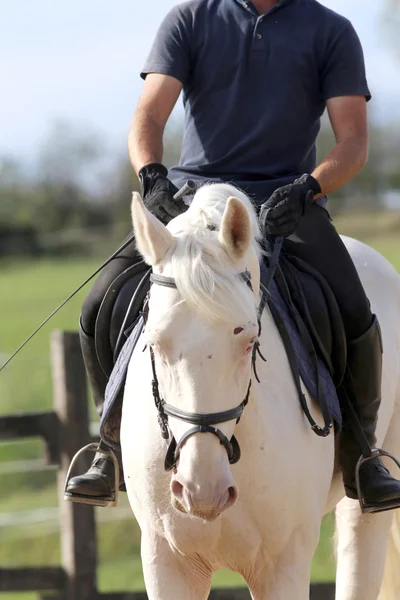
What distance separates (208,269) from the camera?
3496 mm

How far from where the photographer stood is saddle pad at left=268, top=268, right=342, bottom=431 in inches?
170

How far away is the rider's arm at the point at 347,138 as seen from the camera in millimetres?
4676

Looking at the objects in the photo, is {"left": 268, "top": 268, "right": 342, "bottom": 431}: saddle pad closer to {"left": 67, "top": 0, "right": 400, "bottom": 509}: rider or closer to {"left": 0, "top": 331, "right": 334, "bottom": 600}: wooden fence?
{"left": 67, "top": 0, "right": 400, "bottom": 509}: rider

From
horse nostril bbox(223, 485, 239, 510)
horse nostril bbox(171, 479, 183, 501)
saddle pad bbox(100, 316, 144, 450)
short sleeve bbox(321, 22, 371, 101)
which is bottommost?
horse nostril bbox(223, 485, 239, 510)

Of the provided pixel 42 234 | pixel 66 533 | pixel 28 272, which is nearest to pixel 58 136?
pixel 42 234

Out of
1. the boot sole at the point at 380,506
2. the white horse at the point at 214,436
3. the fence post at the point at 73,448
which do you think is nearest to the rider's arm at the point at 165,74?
the white horse at the point at 214,436

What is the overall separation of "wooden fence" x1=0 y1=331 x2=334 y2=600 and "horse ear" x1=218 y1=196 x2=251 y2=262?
3325 millimetres

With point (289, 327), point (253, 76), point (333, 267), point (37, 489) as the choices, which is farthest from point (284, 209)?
point (37, 489)

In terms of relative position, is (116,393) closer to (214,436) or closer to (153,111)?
(214,436)

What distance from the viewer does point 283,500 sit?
160 inches

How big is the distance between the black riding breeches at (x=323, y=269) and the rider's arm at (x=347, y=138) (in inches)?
8.1

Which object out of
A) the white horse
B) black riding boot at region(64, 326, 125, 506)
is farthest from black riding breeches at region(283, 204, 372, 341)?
black riding boot at region(64, 326, 125, 506)

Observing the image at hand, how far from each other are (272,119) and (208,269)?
153 cm

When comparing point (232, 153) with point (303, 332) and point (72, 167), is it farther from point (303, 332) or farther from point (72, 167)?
point (72, 167)
